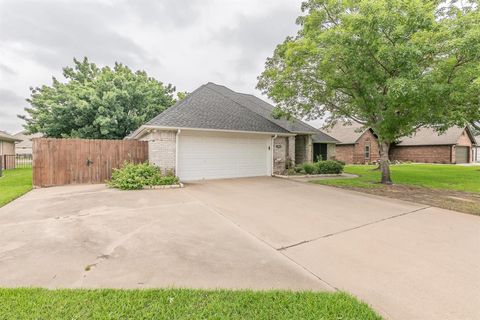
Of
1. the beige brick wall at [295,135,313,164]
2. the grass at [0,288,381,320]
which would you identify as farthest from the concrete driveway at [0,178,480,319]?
the beige brick wall at [295,135,313,164]

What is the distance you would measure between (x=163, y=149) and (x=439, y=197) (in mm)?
10889

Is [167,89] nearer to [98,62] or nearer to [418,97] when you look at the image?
[98,62]

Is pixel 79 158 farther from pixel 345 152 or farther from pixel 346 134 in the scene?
pixel 346 134

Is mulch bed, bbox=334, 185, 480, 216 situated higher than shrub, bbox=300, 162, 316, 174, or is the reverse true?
shrub, bbox=300, 162, 316, 174

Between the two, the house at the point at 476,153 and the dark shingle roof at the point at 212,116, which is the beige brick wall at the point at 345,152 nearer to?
the dark shingle roof at the point at 212,116

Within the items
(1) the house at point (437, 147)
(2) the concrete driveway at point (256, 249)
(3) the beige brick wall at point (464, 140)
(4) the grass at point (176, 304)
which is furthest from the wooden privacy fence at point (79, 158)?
(3) the beige brick wall at point (464, 140)

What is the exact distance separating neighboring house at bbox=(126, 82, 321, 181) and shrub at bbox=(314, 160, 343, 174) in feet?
5.13

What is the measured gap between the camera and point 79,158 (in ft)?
32.5

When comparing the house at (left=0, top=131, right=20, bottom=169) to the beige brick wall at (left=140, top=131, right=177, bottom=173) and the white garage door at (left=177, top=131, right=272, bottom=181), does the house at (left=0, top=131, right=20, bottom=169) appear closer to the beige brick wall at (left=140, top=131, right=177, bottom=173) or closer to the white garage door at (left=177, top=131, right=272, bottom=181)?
the beige brick wall at (left=140, top=131, right=177, bottom=173)

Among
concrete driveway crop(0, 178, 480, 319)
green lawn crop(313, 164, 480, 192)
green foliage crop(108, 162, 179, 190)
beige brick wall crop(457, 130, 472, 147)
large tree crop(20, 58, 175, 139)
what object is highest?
large tree crop(20, 58, 175, 139)

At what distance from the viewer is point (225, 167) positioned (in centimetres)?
1210

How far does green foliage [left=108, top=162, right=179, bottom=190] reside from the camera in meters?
8.81

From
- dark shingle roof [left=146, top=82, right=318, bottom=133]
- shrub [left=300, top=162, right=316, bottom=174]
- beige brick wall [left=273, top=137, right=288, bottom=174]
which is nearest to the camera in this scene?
dark shingle roof [left=146, top=82, right=318, bottom=133]

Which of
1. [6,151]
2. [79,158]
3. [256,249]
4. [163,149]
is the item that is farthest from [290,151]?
[6,151]
